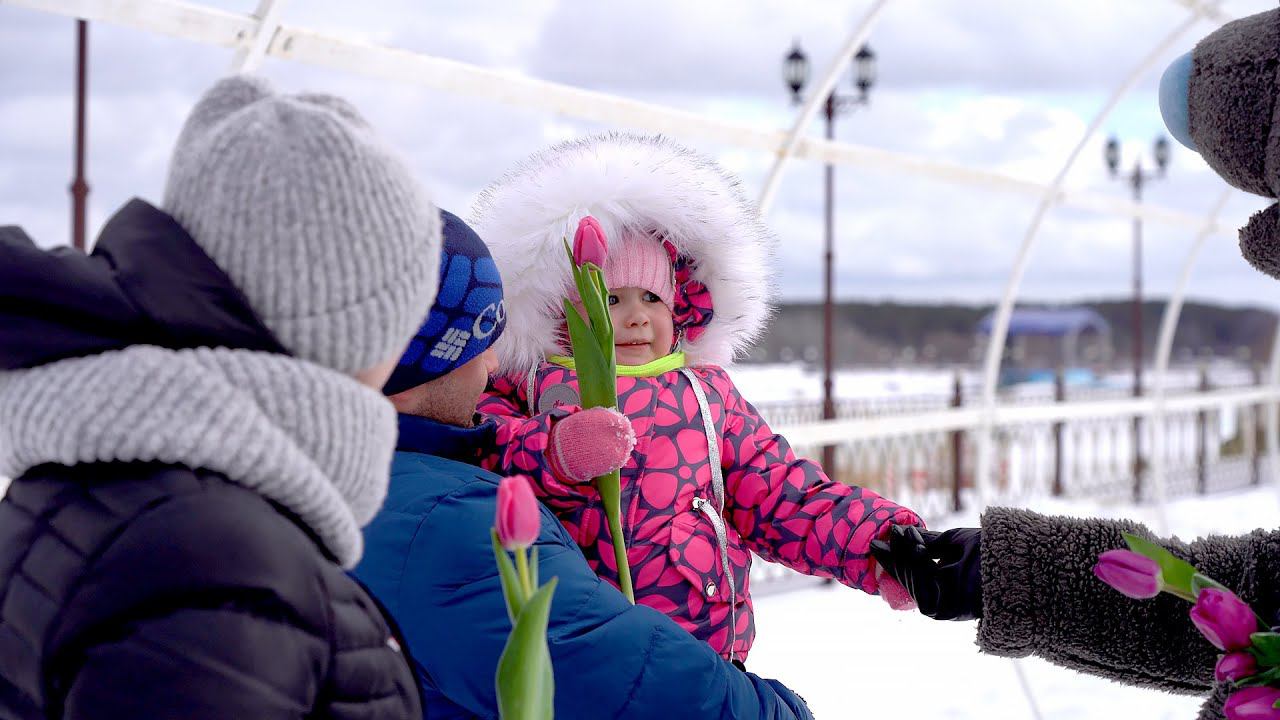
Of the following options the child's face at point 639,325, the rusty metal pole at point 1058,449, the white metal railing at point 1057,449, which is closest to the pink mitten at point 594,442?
the child's face at point 639,325

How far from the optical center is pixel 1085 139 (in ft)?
13.9

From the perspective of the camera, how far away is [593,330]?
1.23 meters

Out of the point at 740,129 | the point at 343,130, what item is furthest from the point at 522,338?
the point at 740,129

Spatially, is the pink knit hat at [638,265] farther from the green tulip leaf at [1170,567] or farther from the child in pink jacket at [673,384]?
the green tulip leaf at [1170,567]

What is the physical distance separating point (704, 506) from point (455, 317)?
1.67 ft

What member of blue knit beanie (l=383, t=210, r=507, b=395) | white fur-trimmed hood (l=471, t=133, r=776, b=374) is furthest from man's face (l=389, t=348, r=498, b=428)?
white fur-trimmed hood (l=471, t=133, r=776, b=374)

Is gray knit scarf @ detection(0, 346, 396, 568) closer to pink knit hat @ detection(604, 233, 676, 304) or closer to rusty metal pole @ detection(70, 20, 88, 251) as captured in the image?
pink knit hat @ detection(604, 233, 676, 304)

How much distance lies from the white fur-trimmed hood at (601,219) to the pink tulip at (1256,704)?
98cm

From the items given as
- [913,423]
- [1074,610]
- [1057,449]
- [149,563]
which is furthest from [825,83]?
[1057,449]

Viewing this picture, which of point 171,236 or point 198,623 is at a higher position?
point 171,236

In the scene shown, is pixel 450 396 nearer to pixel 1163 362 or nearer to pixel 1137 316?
pixel 1163 362

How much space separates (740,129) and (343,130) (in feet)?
8.15

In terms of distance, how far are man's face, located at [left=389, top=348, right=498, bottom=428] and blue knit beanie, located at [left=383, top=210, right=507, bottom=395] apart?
0.01 metres

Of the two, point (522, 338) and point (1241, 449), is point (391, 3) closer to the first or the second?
point (522, 338)
